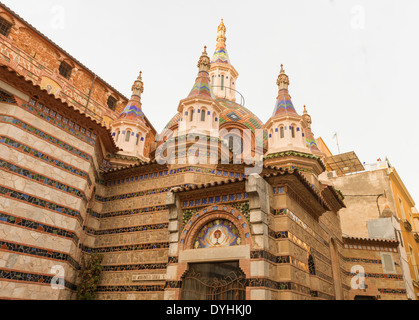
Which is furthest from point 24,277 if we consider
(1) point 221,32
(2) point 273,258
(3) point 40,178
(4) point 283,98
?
(1) point 221,32

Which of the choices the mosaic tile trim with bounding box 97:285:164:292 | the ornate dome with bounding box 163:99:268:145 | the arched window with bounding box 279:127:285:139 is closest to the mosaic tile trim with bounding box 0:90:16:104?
the mosaic tile trim with bounding box 97:285:164:292

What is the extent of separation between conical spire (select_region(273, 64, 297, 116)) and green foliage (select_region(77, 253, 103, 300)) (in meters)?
10.3

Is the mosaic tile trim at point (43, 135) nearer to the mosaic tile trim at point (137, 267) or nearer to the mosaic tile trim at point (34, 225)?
the mosaic tile trim at point (34, 225)

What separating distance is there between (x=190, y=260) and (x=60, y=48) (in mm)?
12375

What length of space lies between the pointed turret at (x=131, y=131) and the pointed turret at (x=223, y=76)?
904 centimetres

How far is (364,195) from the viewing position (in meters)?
22.3

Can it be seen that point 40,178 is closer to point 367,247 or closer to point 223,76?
point 367,247

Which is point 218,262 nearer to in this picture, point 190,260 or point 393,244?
point 190,260

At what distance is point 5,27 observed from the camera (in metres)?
13.6

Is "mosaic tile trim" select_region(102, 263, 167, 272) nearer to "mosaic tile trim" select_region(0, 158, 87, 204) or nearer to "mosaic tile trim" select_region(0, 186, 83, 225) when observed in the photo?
"mosaic tile trim" select_region(0, 186, 83, 225)

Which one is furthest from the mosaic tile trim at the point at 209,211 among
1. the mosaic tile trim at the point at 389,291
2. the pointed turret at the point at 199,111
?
the mosaic tile trim at the point at 389,291

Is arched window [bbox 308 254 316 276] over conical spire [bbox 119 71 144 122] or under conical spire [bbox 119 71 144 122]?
under

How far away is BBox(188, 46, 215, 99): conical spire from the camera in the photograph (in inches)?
585

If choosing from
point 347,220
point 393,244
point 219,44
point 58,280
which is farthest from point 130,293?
point 219,44
